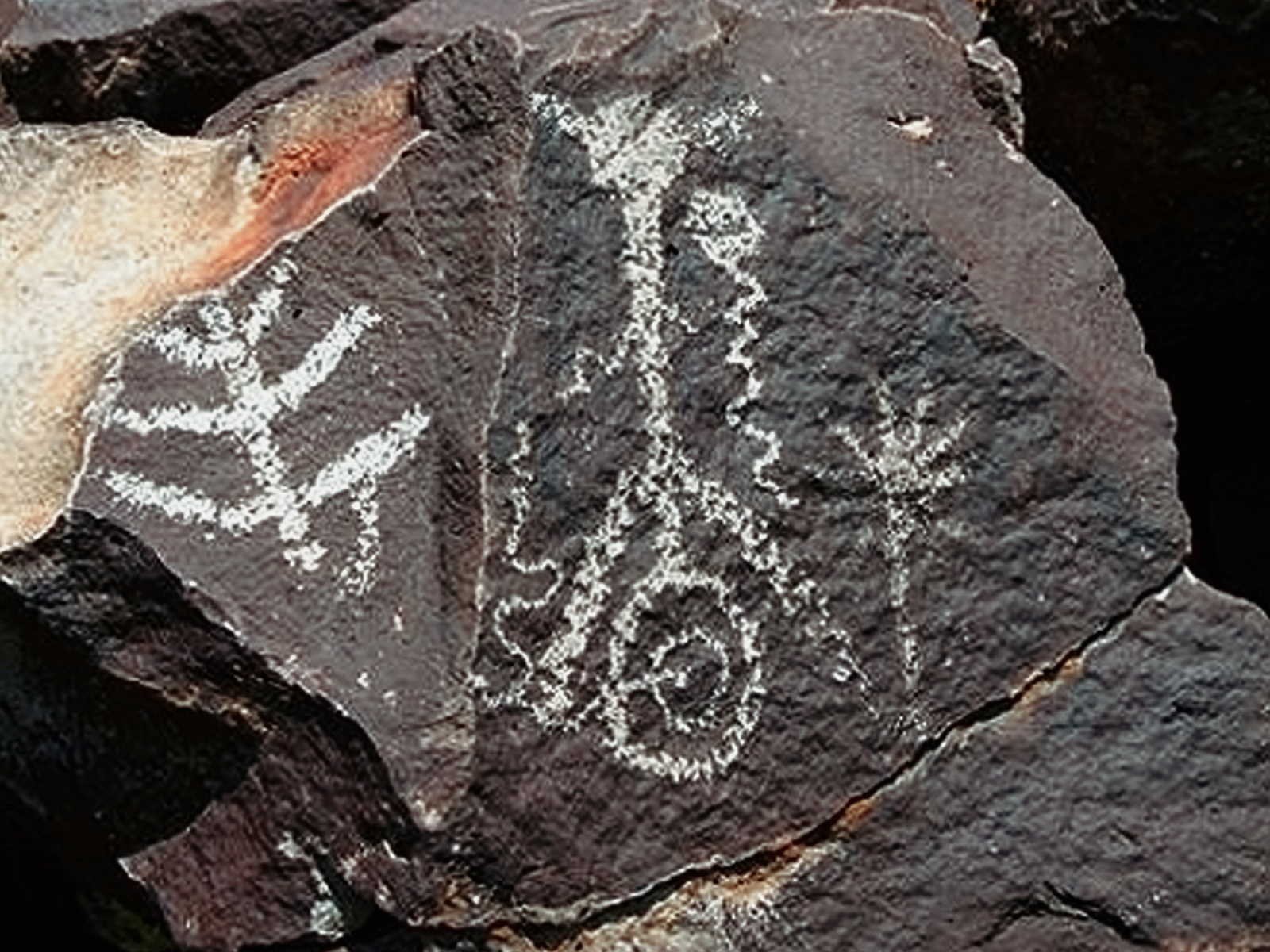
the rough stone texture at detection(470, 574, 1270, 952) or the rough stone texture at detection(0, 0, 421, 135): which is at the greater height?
the rough stone texture at detection(0, 0, 421, 135)

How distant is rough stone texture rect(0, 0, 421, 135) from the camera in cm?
277

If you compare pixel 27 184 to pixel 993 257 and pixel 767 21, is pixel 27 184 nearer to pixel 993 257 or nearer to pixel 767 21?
pixel 767 21

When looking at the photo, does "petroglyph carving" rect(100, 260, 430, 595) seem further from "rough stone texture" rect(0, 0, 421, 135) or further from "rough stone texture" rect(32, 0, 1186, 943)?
"rough stone texture" rect(0, 0, 421, 135)

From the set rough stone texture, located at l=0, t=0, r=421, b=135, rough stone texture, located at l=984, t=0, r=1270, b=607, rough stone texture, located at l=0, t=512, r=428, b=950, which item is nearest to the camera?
rough stone texture, located at l=0, t=512, r=428, b=950

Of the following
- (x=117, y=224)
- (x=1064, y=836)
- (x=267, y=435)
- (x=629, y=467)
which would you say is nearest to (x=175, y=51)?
(x=117, y=224)

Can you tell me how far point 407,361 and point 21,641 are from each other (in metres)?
0.35

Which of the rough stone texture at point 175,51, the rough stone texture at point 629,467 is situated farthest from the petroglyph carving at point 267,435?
the rough stone texture at point 175,51

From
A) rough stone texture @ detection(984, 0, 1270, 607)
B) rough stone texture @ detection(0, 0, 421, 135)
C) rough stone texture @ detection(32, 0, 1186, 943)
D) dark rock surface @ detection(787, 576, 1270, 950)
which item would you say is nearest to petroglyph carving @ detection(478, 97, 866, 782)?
rough stone texture @ detection(32, 0, 1186, 943)

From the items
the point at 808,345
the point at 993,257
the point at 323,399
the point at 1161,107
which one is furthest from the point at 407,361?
the point at 1161,107

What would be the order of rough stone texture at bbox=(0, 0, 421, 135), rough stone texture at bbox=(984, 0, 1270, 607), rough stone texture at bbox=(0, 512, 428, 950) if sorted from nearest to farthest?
rough stone texture at bbox=(0, 512, 428, 950), rough stone texture at bbox=(984, 0, 1270, 607), rough stone texture at bbox=(0, 0, 421, 135)

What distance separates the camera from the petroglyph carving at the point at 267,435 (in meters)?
2.15

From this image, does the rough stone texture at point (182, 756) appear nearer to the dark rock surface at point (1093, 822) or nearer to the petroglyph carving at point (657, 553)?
the petroglyph carving at point (657, 553)

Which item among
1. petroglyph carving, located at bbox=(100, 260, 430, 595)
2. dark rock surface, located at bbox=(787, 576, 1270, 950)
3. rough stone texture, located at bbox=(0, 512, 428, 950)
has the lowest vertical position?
dark rock surface, located at bbox=(787, 576, 1270, 950)

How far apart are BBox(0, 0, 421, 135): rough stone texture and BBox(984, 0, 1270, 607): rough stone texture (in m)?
0.60
